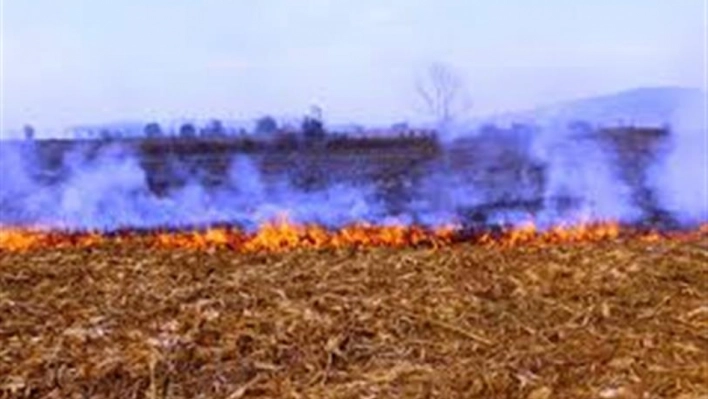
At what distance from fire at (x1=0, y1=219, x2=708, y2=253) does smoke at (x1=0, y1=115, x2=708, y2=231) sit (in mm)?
1886

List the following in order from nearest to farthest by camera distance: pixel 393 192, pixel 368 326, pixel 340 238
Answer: pixel 368 326, pixel 340 238, pixel 393 192

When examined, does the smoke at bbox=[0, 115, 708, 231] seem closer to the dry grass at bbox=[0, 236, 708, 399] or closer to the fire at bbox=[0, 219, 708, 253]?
the fire at bbox=[0, 219, 708, 253]

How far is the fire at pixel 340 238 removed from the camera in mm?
10328

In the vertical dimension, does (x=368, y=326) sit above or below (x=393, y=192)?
above

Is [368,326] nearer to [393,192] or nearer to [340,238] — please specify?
[340,238]

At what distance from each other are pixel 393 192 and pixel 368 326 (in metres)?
12.1

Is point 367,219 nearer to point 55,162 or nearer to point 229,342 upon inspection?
point 229,342

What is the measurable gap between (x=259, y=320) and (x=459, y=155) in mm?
18833

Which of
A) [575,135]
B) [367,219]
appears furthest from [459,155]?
[367,219]

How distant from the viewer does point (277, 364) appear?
6.86 meters

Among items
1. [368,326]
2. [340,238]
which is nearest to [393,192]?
[340,238]

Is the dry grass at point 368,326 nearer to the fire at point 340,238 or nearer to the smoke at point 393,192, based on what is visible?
the fire at point 340,238

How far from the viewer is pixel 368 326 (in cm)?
736

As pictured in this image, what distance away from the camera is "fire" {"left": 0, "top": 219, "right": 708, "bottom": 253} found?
10328mm
